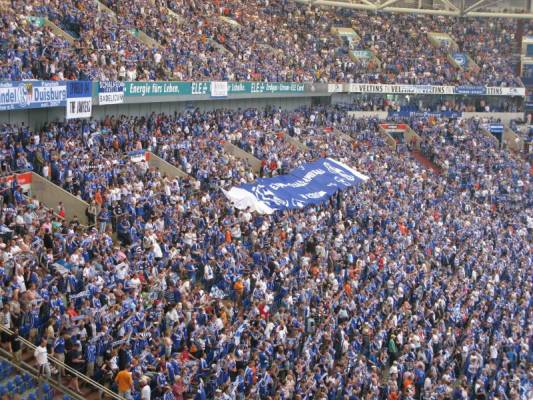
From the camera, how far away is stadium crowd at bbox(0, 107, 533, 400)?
15.1m

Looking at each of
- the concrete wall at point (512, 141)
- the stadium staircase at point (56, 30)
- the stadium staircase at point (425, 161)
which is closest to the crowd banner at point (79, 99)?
the stadium staircase at point (56, 30)

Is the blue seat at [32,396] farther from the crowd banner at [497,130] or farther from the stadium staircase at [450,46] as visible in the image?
the stadium staircase at [450,46]

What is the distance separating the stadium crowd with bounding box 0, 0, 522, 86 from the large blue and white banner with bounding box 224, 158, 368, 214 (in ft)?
19.6

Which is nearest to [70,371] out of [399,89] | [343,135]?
[343,135]

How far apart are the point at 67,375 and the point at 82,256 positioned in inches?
133

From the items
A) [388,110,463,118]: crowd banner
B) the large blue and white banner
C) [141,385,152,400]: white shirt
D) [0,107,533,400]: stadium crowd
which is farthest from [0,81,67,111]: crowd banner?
[388,110,463,118]: crowd banner

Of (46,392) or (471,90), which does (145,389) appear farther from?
(471,90)

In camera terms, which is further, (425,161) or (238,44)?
(425,161)

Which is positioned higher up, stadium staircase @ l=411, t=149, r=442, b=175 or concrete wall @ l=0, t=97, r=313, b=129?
concrete wall @ l=0, t=97, r=313, b=129

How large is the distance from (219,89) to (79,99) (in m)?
10.5

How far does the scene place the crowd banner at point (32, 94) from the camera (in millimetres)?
20703

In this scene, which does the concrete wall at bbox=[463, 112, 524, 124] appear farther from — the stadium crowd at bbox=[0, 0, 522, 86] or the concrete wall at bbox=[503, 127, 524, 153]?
the stadium crowd at bbox=[0, 0, 522, 86]

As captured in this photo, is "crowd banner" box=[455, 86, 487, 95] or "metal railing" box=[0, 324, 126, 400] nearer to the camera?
"metal railing" box=[0, 324, 126, 400]

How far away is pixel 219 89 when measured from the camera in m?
33.8
